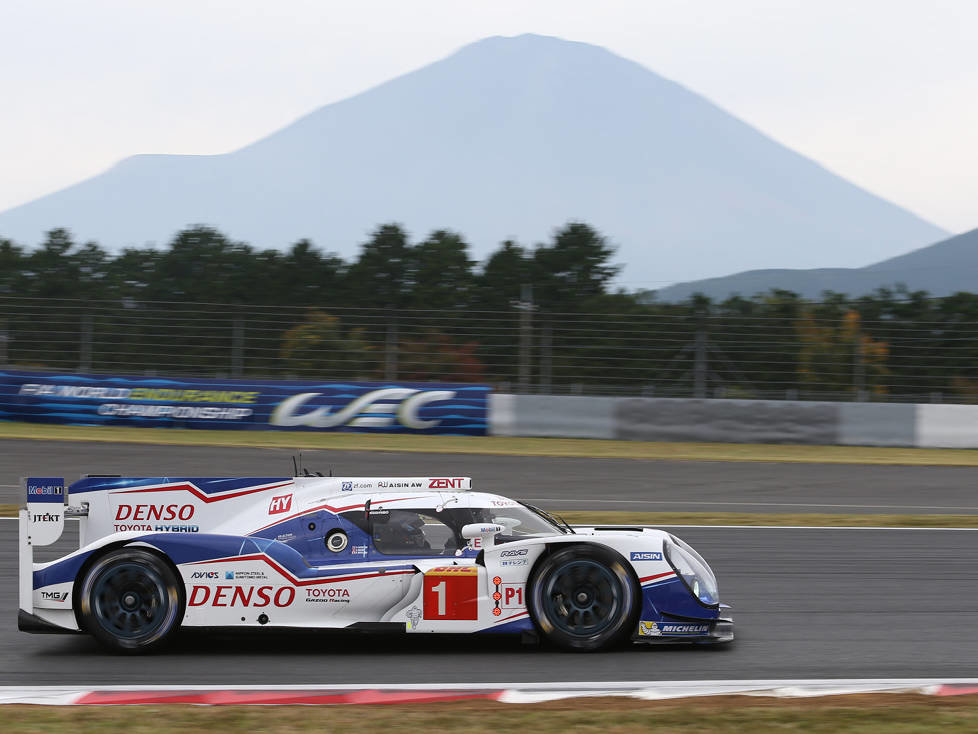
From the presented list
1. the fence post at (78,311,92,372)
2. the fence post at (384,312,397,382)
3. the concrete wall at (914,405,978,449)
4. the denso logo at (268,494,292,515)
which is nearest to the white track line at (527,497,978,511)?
the concrete wall at (914,405,978,449)

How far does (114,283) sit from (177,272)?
259 centimetres

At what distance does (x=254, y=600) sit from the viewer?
6367mm

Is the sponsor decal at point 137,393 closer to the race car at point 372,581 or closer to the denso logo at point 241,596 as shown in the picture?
the race car at point 372,581

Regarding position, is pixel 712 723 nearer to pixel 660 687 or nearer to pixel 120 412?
pixel 660 687

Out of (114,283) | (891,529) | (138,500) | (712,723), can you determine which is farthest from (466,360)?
(712,723)

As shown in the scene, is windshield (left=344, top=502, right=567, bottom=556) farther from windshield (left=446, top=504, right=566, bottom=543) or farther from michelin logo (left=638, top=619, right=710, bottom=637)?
michelin logo (left=638, top=619, right=710, bottom=637)

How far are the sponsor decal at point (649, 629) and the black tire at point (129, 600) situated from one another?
2663 millimetres

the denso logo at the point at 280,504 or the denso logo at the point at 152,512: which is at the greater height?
the denso logo at the point at 280,504

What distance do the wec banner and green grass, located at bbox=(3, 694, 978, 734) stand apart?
18.0 meters

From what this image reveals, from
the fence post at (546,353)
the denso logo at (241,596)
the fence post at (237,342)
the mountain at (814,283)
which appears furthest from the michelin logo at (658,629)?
the mountain at (814,283)

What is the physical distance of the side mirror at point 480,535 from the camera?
650 cm

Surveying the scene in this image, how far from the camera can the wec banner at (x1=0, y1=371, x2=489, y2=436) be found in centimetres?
2341

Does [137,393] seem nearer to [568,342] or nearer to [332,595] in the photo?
[568,342]

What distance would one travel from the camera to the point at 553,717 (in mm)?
5051
